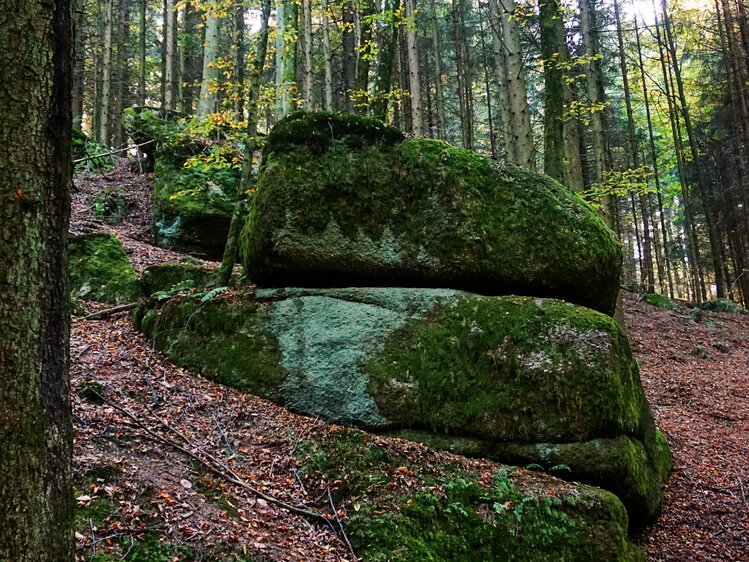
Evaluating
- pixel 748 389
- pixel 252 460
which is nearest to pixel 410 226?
pixel 252 460

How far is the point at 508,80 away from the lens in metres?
9.48

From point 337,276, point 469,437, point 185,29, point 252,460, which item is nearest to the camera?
point 252,460

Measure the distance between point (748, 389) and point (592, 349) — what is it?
6.77m

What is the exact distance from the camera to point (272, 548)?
12.3ft

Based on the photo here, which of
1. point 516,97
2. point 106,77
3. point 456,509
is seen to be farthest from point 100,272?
point 106,77

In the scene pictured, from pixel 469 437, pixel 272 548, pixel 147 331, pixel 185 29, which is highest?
pixel 185 29

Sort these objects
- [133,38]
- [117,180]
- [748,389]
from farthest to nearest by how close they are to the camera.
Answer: [133,38] < [117,180] < [748,389]

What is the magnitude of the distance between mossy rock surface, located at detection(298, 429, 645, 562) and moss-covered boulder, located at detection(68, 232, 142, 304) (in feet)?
15.7

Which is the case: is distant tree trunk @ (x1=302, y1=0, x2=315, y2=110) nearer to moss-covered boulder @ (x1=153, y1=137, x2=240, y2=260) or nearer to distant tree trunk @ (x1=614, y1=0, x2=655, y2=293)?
moss-covered boulder @ (x1=153, y1=137, x2=240, y2=260)

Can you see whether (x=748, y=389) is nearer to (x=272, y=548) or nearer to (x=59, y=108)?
(x=272, y=548)

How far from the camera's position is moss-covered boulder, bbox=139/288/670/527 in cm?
563

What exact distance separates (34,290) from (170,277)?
6.06 metres

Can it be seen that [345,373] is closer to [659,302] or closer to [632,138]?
[659,302]

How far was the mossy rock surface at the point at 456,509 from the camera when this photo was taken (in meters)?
4.28
